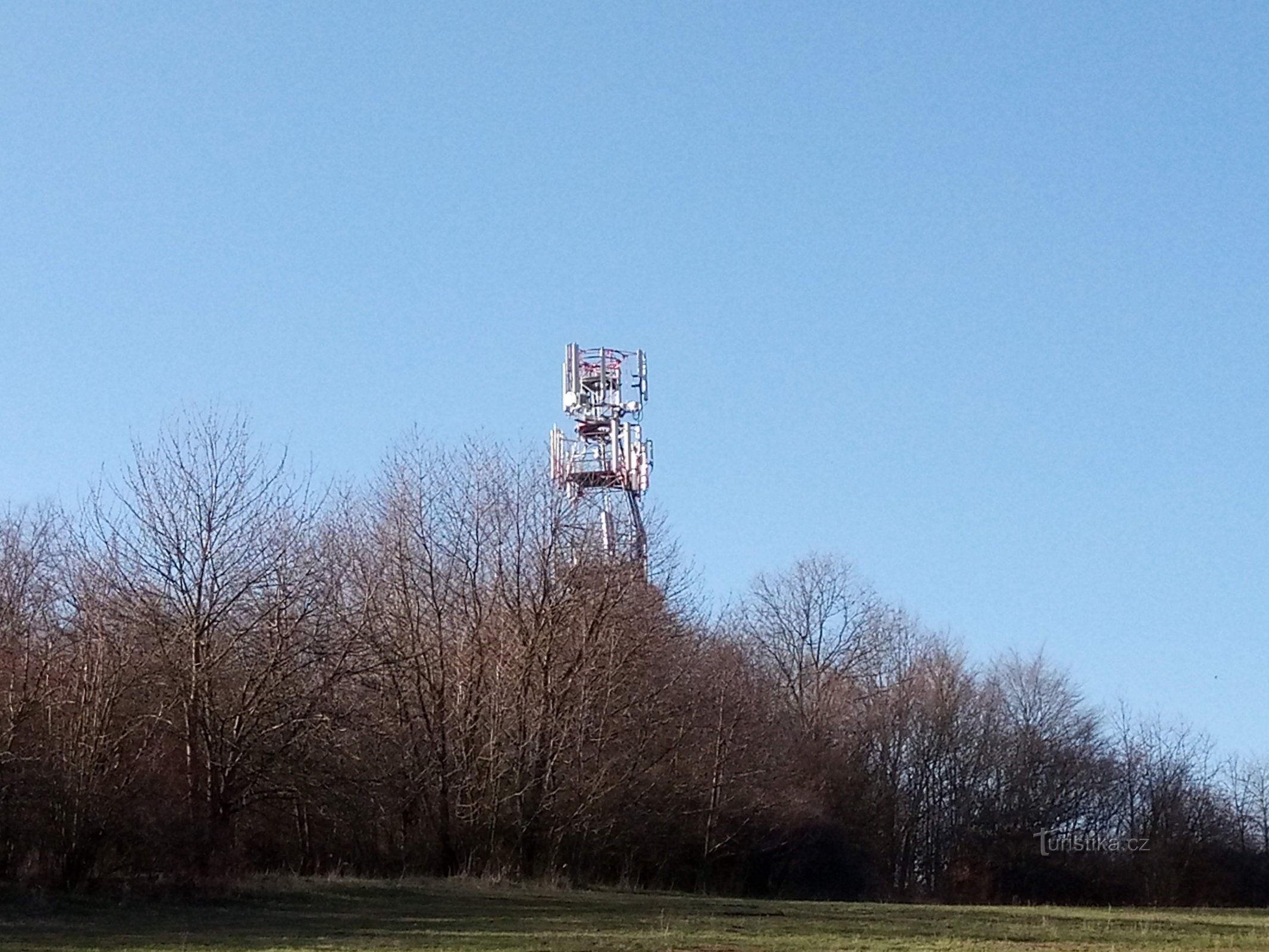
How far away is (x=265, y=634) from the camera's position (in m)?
34.2

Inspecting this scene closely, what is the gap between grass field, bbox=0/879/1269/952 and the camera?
18859 millimetres

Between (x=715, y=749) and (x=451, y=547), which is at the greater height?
(x=451, y=547)

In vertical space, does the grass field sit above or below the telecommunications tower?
below

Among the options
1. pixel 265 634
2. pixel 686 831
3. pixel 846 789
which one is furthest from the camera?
pixel 846 789

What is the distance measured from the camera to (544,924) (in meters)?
22.5

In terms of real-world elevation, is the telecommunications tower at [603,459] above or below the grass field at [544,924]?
above

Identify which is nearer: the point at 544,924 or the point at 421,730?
the point at 544,924

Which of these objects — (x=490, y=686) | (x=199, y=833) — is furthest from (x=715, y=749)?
(x=199, y=833)

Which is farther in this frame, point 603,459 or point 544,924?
point 603,459

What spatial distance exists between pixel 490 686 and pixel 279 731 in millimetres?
7079

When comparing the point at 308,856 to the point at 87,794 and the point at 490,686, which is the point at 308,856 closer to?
the point at 490,686

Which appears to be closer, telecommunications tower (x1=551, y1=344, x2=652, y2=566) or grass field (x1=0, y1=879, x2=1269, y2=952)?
grass field (x1=0, y1=879, x2=1269, y2=952)

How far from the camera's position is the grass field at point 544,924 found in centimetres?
1886

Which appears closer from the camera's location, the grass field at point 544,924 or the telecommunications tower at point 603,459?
the grass field at point 544,924
